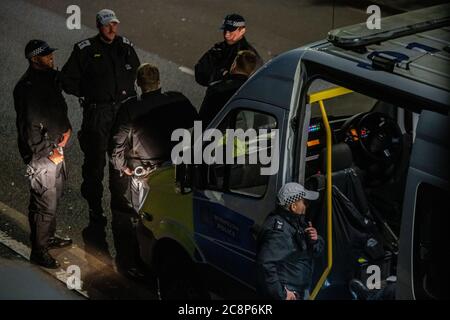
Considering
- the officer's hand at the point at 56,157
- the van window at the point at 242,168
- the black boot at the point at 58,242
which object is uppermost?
the van window at the point at 242,168

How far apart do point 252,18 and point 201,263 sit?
28.3ft

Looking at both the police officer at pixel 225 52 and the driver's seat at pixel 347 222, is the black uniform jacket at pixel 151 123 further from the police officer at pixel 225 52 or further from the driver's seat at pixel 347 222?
the driver's seat at pixel 347 222

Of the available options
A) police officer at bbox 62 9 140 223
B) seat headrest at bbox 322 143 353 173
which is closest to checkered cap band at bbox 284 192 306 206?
seat headrest at bbox 322 143 353 173

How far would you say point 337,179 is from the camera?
6730 mm

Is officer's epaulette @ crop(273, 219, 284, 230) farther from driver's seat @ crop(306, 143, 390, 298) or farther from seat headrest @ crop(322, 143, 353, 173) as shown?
seat headrest @ crop(322, 143, 353, 173)

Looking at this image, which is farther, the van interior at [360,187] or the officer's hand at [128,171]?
the officer's hand at [128,171]

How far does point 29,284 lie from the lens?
838cm

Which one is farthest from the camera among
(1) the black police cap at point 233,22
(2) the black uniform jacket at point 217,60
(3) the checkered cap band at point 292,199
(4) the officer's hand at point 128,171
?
(2) the black uniform jacket at point 217,60

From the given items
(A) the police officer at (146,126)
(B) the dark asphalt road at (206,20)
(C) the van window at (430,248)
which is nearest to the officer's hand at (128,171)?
(A) the police officer at (146,126)

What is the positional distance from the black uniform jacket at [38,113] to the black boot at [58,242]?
905 mm

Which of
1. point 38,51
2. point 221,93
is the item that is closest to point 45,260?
point 38,51

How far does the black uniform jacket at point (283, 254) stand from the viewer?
623cm

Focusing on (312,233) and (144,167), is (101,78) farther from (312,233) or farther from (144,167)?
(312,233)

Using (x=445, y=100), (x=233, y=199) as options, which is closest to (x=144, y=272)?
(x=233, y=199)
